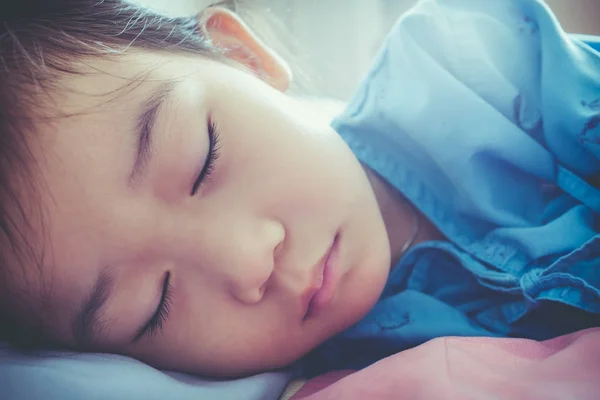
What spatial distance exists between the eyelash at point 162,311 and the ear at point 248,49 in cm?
35

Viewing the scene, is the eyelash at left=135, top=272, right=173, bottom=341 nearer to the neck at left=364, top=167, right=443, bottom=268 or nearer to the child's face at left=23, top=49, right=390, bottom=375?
the child's face at left=23, top=49, right=390, bottom=375

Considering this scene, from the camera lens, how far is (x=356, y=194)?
2.09 feet

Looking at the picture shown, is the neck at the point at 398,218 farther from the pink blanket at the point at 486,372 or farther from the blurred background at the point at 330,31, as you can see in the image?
the blurred background at the point at 330,31

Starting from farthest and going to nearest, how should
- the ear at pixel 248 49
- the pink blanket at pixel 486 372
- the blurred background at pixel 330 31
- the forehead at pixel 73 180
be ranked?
the blurred background at pixel 330 31 → the ear at pixel 248 49 → the forehead at pixel 73 180 → the pink blanket at pixel 486 372

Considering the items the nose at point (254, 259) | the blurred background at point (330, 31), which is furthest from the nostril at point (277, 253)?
the blurred background at point (330, 31)

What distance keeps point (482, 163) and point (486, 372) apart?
37 cm

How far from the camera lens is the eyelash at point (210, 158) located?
1.86 ft

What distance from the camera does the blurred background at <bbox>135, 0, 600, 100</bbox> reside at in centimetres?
115

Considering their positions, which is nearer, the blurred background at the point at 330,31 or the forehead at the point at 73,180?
the forehead at the point at 73,180

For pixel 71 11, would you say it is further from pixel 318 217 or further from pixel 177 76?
pixel 318 217

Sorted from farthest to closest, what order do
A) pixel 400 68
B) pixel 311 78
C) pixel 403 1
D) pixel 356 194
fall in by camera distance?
1. pixel 311 78
2. pixel 403 1
3. pixel 400 68
4. pixel 356 194

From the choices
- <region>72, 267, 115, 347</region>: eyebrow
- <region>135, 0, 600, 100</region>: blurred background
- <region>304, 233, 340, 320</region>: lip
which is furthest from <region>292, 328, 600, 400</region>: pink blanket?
<region>135, 0, 600, 100</region>: blurred background

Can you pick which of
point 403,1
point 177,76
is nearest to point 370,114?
point 177,76

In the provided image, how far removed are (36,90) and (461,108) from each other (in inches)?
21.4
